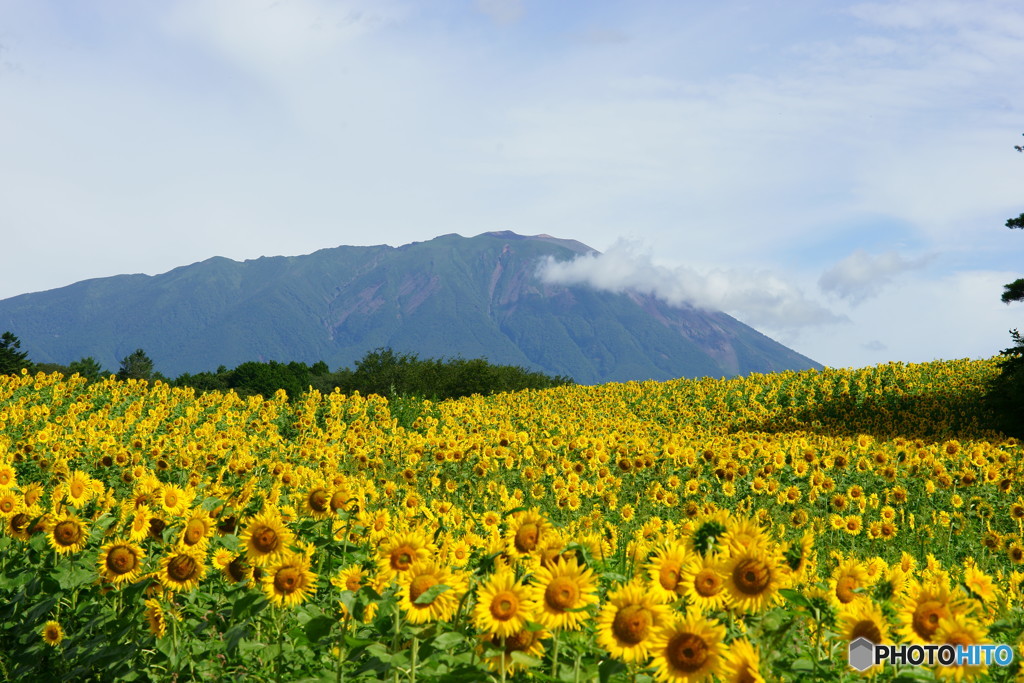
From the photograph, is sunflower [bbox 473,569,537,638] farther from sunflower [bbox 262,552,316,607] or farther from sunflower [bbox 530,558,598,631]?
sunflower [bbox 262,552,316,607]

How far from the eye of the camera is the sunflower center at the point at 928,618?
8.91ft

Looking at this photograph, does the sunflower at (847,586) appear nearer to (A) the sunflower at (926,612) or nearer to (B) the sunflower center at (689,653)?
(A) the sunflower at (926,612)

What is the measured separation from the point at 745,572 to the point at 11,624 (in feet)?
17.6

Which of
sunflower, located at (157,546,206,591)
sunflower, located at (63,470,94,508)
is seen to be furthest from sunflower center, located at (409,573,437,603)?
sunflower, located at (63,470,94,508)

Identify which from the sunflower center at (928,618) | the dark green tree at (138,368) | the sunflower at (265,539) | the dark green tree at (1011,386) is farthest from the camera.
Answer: the dark green tree at (138,368)

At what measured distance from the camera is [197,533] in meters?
4.06

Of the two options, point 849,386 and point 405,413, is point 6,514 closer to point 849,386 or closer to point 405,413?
point 405,413

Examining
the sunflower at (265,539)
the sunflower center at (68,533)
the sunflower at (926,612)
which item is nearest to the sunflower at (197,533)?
the sunflower at (265,539)

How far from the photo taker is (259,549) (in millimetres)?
3783

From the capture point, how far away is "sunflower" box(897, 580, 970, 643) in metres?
2.72

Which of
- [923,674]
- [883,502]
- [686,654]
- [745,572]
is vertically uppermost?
[745,572]

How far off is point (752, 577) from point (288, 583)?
2.02 meters

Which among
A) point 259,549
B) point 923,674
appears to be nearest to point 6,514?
point 259,549

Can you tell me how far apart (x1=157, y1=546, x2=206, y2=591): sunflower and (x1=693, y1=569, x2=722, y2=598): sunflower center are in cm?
251
